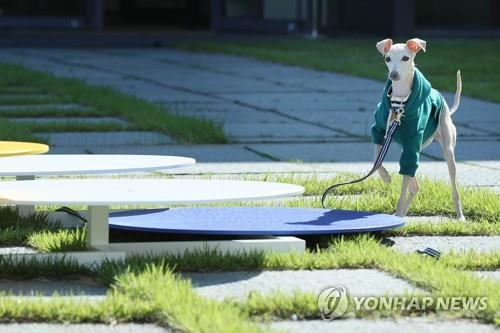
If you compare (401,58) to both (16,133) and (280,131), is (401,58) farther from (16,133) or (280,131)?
(280,131)

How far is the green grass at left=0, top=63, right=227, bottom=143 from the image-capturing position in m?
9.13

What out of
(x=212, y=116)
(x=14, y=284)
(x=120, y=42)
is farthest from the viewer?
(x=120, y=42)

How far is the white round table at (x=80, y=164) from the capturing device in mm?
5371

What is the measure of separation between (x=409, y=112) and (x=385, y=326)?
1.73 meters

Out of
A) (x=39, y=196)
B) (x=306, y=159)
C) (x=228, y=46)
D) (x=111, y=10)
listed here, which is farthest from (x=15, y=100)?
(x=111, y=10)

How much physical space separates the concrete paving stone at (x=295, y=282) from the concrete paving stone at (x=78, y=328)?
1.35ft

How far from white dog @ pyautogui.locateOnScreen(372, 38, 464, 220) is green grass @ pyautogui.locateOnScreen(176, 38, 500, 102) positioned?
22.3 feet

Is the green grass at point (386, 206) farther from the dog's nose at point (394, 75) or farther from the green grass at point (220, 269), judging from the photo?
the dog's nose at point (394, 75)

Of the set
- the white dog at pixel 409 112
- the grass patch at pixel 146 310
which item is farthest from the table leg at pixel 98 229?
the white dog at pixel 409 112

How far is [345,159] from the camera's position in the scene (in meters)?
8.16

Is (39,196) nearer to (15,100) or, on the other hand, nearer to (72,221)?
(72,221)

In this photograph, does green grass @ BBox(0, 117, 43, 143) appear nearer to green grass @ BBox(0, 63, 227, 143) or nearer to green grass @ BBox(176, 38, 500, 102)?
green grass @ BBox(0, 63, 227, 143)

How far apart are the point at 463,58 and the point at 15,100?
7.66 metres
